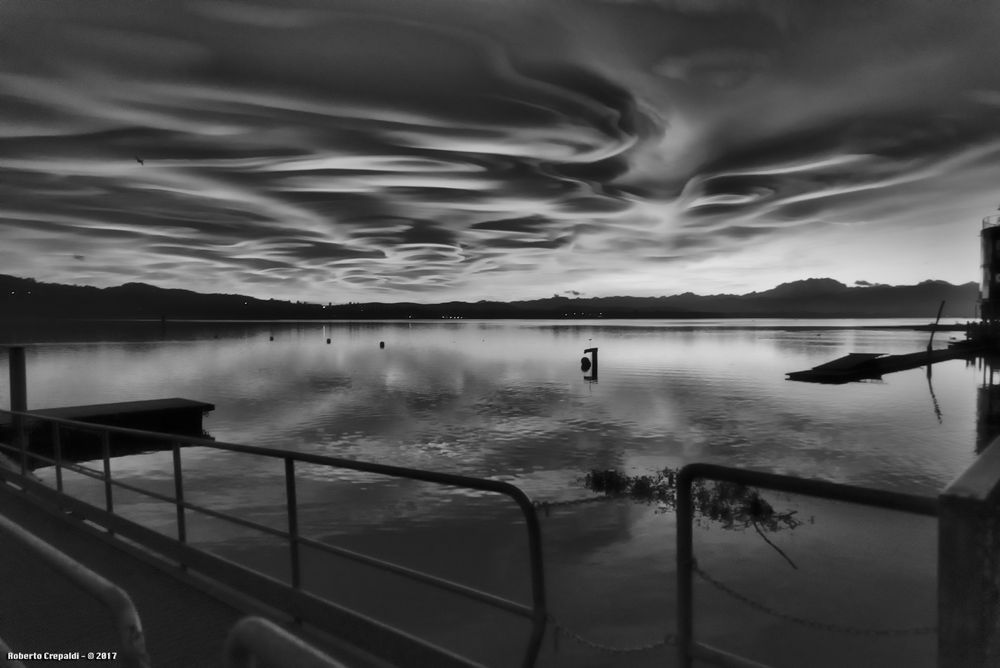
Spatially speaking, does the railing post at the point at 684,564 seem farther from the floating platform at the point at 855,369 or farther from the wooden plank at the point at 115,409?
the floating platform at the point at 855,369

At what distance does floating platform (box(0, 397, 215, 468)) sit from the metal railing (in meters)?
26.6

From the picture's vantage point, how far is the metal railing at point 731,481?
204cm

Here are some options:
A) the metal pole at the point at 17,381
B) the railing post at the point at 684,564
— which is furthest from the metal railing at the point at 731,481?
the metal pole at the point at 17,381

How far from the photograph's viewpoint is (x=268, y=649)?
5.00ft

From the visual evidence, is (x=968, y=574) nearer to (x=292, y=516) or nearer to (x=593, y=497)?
(x=292, y=516)

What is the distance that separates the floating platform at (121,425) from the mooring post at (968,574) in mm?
27756

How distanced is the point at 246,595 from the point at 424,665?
84.6 inches

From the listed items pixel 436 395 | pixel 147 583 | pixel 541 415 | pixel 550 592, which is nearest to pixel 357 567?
pixel 550 592

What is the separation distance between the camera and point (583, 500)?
21250 millimetres

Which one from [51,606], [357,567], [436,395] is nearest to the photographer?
[51,606]

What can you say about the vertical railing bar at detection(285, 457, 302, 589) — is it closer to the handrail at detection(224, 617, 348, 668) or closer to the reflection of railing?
the reflection of railing

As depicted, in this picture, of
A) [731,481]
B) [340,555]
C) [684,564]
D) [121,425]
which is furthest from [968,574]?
[121,425]

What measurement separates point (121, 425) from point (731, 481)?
28.4 metres

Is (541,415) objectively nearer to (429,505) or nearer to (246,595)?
(429,505)
